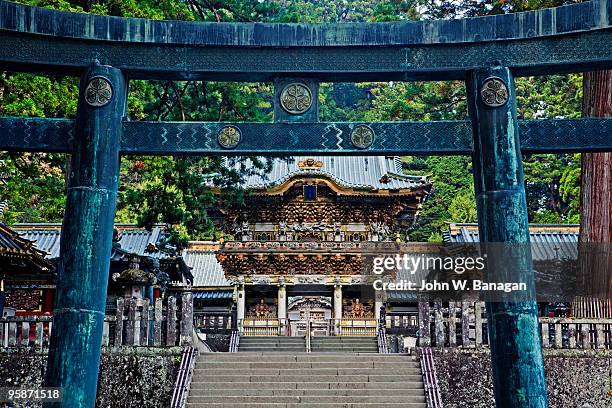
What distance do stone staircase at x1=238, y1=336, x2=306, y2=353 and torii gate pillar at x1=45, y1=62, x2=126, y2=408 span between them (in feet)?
51.9

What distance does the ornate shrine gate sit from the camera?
21.8 feet

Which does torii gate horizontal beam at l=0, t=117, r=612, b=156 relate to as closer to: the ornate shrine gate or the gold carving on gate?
the ornate shrine gate

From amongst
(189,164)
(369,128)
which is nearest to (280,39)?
(369,128)

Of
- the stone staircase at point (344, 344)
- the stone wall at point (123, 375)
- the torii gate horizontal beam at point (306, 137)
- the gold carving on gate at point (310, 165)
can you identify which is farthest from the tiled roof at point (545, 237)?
the torii gate horizontal beam at point (306, 137)

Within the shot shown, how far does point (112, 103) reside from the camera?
6828 mm

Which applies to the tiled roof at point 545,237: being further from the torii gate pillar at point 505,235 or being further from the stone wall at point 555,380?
the torii gate pillar at point 505,235

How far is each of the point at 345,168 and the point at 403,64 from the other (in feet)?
69.0

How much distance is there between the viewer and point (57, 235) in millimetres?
24766

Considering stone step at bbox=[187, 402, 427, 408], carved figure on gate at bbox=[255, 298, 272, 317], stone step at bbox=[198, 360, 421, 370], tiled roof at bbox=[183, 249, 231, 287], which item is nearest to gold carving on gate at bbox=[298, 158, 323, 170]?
carved figure on gate at bbox=[255, 298, 272, 317]

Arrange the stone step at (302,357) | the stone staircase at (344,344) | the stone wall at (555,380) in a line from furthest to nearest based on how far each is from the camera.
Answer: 1. the stone staircase at (344,344)
2. the stone step at (302,357)
3. the stone wall at (555,380)

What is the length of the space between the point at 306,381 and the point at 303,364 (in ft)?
2.35

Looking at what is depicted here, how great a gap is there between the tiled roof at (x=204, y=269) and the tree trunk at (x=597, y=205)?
55.4 feet

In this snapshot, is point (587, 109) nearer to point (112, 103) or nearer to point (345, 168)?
point (112, 103)

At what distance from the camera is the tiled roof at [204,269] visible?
2822 centimetres
